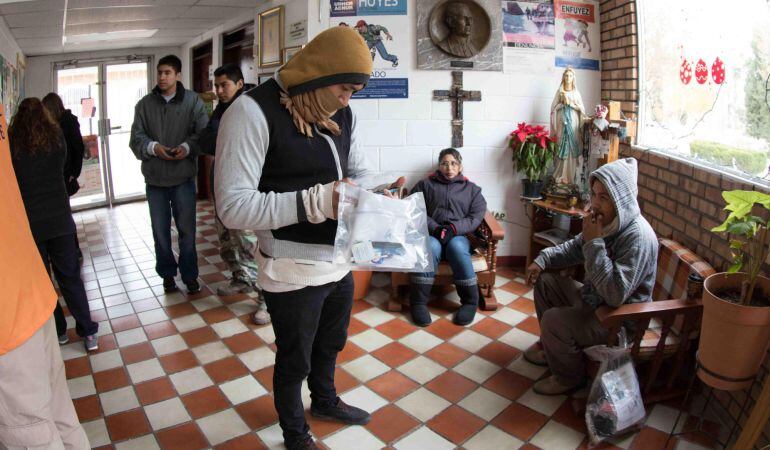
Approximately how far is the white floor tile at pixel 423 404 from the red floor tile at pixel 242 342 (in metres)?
1.00

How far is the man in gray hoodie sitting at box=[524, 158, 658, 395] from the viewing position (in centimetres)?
222

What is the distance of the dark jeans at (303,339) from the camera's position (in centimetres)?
178

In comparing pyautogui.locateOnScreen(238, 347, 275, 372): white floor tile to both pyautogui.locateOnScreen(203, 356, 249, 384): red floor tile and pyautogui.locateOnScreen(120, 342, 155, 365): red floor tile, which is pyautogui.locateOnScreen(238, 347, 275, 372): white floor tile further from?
pyautogui.locateOnScreen(120, 342, 155, 365): red floor tile

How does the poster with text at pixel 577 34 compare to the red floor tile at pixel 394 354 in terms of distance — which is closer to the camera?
the red floor tile at pixel 394 354

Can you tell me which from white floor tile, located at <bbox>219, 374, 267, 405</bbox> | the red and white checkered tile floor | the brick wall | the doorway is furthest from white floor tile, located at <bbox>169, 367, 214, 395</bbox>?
the doorway

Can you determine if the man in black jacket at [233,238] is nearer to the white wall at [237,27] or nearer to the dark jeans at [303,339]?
the white wall at [237,27]

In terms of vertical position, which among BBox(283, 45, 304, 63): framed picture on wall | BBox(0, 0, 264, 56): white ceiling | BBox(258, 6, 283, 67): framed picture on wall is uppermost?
BBox(0, 0, 264, 56): white ceiling

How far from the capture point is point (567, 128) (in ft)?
12.5

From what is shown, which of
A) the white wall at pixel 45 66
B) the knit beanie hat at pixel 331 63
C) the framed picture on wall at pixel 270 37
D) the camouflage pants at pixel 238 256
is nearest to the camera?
the knit beanie hat at pixel 331 63

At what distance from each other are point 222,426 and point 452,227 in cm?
193

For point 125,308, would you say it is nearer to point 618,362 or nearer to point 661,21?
point 618,362

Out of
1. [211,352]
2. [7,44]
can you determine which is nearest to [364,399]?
[211,352]

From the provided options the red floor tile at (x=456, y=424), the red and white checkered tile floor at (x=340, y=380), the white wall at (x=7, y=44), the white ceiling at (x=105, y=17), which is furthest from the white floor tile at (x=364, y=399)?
the white wall at (x=7, y=44)

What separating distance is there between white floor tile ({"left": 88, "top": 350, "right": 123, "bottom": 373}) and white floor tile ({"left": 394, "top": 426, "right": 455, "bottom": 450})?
167cm
